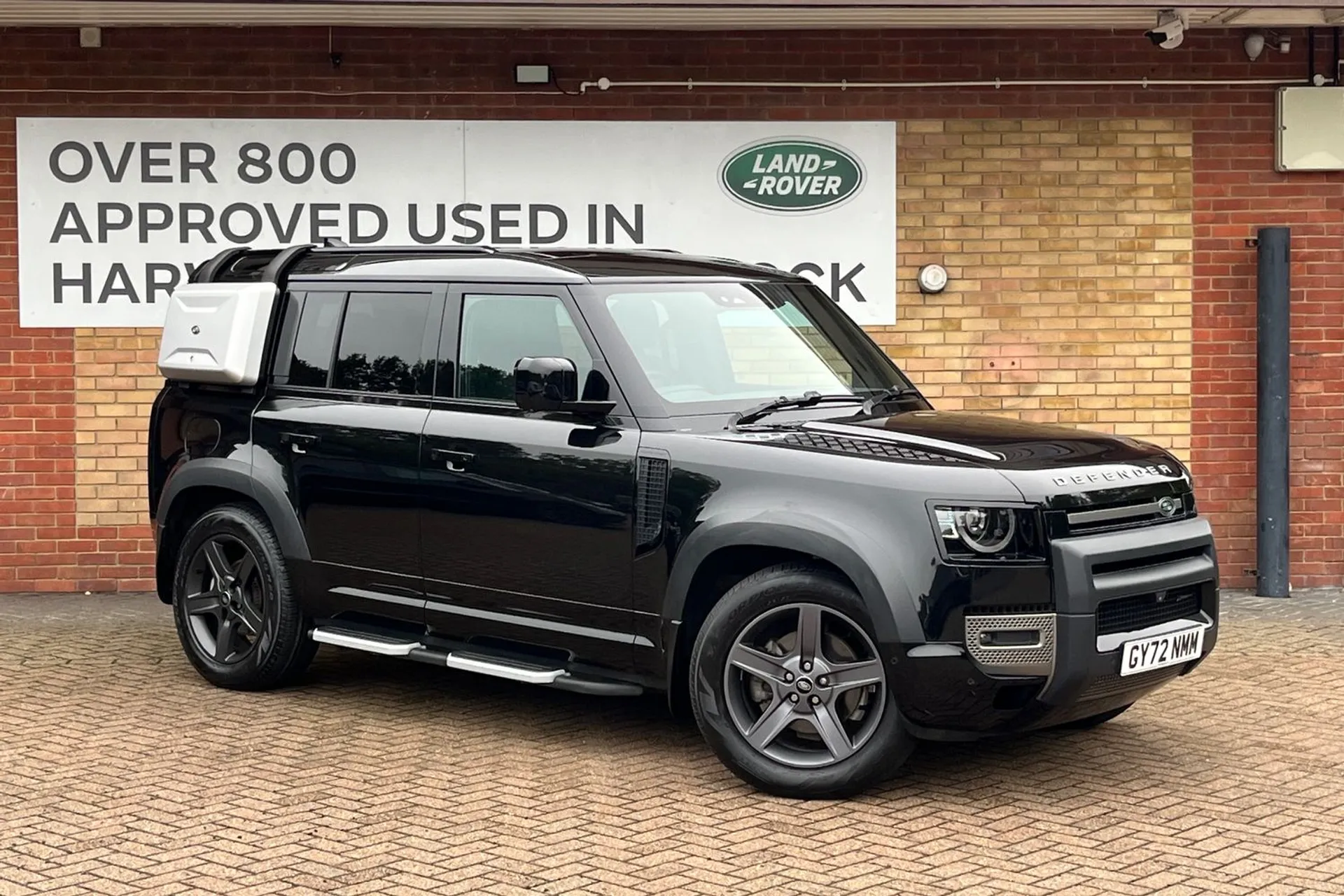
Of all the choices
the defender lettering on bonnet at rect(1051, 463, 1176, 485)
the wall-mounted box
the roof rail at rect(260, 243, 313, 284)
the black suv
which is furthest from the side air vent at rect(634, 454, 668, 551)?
the wall-mounted box

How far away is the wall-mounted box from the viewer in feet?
35.5

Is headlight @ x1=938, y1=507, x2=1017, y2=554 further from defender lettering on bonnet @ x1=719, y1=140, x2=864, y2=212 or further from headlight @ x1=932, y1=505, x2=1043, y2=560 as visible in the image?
defender lettering on bonnet @ x1=719, y1=140, x2=864, y2=212

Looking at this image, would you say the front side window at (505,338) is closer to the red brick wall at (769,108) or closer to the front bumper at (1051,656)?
the front bumper at (1051,656)

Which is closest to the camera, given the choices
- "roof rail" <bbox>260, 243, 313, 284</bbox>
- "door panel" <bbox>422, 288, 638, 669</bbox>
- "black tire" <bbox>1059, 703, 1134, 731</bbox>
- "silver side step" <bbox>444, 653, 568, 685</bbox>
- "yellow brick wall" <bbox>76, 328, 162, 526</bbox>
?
"door panel" <bbox>422, 288, 638, 669</bbox>

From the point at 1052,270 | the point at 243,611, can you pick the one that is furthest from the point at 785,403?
the point at 1052,270

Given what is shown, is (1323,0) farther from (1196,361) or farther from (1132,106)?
(1196,361)

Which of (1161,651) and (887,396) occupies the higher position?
(887,396)

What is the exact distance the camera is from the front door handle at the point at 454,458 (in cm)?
691

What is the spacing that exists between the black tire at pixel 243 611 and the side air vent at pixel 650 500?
201 cm

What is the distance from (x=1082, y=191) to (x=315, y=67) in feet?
15.8

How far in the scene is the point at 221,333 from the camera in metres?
7.88

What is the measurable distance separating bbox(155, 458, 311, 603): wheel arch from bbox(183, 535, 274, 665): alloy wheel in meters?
0.21

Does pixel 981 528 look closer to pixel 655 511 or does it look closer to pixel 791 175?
pixel 655 511

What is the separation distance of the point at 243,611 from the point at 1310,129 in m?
7.11
